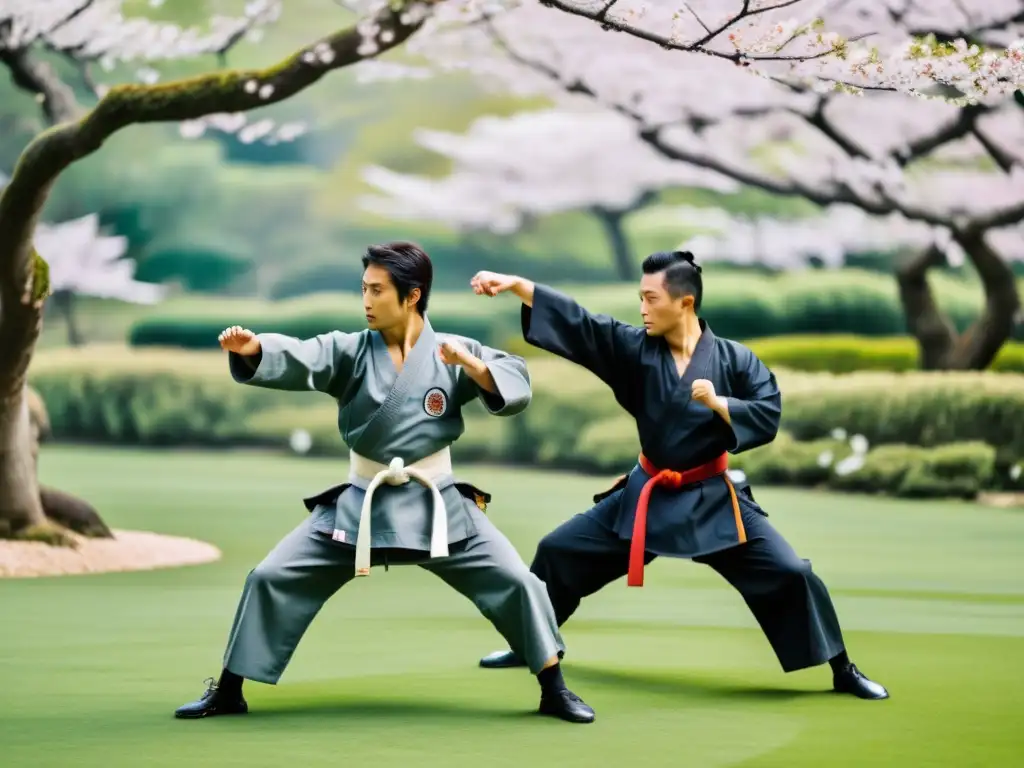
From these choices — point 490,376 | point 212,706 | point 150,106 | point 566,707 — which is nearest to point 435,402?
point 490,376

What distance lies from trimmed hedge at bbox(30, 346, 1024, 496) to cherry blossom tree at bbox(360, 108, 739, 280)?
2.27 meters

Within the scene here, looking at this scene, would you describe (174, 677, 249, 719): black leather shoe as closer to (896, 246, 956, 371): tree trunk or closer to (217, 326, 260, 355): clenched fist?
(217, 326, 260, 355): clenched fist

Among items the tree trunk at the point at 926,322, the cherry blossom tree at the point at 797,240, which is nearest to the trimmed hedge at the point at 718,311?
the cherry blossom tree at the point at 797,240

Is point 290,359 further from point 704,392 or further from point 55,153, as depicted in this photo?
point 55,153

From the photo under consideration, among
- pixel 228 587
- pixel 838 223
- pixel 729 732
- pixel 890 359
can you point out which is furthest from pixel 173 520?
pixel 838 223

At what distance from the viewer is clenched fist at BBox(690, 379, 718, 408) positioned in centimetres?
412

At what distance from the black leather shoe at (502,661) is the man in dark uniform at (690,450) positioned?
1.34 feet

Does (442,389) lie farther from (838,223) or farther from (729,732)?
(838,223)

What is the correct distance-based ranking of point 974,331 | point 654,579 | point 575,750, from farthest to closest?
point 974,331 < point 654,579 < point 575,750

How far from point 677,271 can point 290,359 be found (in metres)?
1.17

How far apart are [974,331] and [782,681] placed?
29.3 ft

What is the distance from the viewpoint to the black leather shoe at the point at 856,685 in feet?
13.8

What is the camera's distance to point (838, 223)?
1647 centimetres

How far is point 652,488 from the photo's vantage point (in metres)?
4.40
